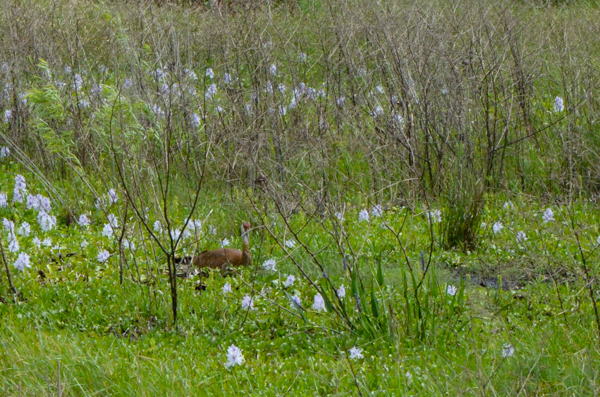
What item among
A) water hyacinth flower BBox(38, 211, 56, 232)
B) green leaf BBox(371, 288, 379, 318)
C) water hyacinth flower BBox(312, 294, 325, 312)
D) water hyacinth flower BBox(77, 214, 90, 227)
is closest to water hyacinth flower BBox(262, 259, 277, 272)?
water hyacinth flower BBox(312, 294, 325, 312)

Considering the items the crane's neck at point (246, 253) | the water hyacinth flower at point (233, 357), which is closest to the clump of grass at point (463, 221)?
the crane's neck at point (246, 253)

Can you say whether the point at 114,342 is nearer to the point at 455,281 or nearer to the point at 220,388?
the point at 220,388

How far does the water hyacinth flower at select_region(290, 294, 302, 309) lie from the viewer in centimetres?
434

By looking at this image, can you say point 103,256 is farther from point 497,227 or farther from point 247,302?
point 497,227

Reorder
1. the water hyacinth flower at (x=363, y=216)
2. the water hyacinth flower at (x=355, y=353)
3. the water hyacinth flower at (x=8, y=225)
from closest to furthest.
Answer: the water hyacinth flower at (x=355, y=353)
the water hyacinth flower at (x=8, y=225)
the water hyacinth flower at (x=363, y=216)

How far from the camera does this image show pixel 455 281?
502cm

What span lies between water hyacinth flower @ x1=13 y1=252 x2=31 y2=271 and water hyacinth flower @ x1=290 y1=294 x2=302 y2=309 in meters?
1.71

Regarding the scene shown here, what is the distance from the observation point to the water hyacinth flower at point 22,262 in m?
5.00

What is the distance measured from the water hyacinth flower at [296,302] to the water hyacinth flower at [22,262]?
1715 mm

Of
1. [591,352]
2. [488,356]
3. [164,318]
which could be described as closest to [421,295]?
[488,356]

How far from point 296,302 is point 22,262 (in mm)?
1821

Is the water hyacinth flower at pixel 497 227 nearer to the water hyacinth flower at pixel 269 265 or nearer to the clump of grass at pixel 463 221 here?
the clump of grass at pixel 463 221

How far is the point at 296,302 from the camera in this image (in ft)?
14.4

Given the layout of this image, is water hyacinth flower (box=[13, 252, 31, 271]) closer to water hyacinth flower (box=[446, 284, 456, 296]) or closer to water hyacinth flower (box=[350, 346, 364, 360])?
water hyacinth flower (box=[350, 346, 364, 360])
